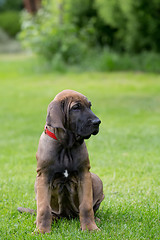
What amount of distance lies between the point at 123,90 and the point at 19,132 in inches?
238

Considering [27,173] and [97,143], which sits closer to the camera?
[27,173]

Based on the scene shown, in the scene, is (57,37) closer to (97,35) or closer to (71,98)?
(97,35)

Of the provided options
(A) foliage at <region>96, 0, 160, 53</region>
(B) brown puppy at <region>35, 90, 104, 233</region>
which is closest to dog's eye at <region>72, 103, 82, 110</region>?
(B) brown puppy at <region>35, 90, 104, 233</region>

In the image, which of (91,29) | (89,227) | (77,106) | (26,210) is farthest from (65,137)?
(91,29)

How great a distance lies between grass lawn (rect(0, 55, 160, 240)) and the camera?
4.16 meters

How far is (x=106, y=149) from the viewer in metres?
7.92

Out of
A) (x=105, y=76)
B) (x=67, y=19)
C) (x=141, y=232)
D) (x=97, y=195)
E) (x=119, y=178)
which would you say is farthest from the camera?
(x=67, y=19)

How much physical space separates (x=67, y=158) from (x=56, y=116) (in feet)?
1.45

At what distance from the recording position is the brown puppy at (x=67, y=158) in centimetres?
385

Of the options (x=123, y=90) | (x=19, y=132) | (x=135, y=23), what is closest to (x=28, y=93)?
(x=123, y=90)

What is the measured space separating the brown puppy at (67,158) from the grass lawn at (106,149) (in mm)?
226

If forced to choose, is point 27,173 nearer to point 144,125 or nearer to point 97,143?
point 97,143

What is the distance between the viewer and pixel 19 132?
9.69m

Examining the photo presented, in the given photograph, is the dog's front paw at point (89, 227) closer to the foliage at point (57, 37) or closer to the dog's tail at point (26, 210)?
the dog's tail at point (26, 210)
